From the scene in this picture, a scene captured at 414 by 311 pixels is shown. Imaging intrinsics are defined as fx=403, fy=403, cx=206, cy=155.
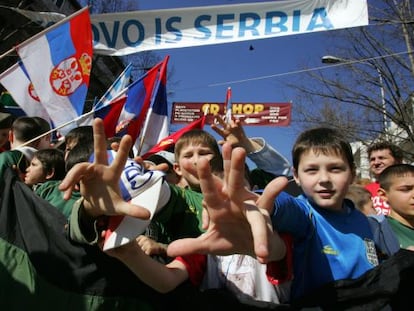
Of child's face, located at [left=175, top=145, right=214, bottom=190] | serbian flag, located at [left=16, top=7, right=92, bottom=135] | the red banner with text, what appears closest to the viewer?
child's face, located at [left=175, top=145, right=214, bottom=190]

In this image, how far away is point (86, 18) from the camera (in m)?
4.34

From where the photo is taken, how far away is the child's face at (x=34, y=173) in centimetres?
249

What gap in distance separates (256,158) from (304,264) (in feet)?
4.12

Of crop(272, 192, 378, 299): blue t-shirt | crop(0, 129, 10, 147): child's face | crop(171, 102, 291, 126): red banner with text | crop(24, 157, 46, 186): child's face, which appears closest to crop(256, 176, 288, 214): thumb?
crop(272, 192, 378, 299): blue t-shirt

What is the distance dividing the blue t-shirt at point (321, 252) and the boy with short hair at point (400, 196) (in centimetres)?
117

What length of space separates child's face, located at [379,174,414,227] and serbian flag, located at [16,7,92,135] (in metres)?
2.99

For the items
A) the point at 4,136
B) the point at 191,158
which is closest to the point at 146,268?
the point at 191,158

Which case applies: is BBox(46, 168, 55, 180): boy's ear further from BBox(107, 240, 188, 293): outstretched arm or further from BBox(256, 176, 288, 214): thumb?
BBox(256, 176, 288, 214): thumb

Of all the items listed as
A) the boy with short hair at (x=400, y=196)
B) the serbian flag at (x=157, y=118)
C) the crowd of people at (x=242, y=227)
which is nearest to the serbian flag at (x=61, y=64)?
the serbian flag at (x=157, y=118)

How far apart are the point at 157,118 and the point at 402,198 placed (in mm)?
2972

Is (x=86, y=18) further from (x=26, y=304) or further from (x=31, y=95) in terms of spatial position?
(x=26, y=304)

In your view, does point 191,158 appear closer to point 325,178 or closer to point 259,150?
point 259,150

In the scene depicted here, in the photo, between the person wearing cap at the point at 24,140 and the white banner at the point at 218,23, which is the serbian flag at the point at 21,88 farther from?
the white banner at the point at 218,23

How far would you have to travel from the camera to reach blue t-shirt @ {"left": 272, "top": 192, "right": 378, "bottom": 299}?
4.72 ft
